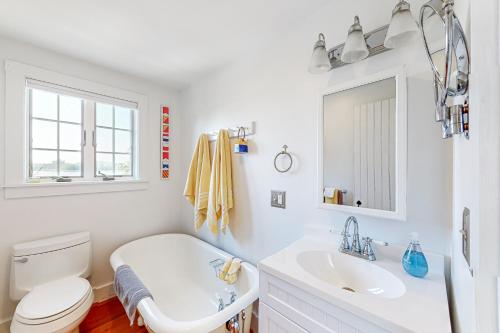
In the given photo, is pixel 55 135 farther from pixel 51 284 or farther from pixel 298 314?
pixel 298 314

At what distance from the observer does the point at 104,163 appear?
7.06 ft

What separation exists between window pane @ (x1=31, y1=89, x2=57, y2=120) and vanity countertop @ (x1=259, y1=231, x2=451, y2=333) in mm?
2234

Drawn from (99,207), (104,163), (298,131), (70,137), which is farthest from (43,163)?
(298,131)

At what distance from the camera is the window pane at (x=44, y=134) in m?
1.80

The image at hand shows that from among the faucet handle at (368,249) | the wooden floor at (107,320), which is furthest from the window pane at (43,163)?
the faucet handle at (368,249)

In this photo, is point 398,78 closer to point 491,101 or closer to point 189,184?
point 491,101

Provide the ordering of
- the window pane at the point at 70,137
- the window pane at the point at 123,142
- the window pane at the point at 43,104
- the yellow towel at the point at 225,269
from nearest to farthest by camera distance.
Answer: the yellow towel at the point at 225,269, the window pane at the point at 43,104, the window pane at the point at 70,137, the window pane at the point at 123,142

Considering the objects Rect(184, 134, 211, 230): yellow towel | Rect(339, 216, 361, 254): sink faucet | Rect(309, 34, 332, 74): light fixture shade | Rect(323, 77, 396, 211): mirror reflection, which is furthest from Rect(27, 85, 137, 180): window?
Rect(339, 216, 361, 254): sink faucet

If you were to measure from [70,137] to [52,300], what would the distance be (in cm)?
133

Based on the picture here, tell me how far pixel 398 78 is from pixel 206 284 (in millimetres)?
2161

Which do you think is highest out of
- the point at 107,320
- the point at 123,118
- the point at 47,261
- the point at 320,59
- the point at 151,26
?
the point at 151,26

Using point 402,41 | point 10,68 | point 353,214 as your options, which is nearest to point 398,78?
point 402,41

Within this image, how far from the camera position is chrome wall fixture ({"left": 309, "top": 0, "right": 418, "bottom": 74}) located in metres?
0.93

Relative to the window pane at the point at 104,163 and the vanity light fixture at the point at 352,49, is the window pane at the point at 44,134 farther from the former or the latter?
the vanity light fixture at the point at 352,49
